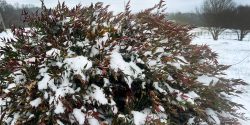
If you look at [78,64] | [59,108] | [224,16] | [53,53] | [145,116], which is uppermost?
[53,53]

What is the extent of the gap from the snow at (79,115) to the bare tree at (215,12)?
3826 centimetres

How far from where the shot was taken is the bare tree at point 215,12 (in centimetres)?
4056

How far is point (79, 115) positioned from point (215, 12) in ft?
138

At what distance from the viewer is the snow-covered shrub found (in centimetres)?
289

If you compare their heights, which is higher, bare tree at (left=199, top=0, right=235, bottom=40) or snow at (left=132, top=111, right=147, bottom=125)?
snow at (left=132, top=111, right=147, bottom=125)

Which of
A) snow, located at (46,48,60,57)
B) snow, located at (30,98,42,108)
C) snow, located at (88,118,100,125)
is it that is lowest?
snow, located at (88,118,100,125)

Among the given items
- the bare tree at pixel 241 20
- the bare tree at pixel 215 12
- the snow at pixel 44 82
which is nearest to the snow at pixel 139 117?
the snow at pixel 44 82

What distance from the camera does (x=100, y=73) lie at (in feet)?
9.85

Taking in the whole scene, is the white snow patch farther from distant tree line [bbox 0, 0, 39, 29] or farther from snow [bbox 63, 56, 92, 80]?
distant tree line [bbox 0, 0, 39, 29]

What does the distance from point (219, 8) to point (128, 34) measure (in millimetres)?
41845

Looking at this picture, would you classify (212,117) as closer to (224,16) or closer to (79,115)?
(79,115)

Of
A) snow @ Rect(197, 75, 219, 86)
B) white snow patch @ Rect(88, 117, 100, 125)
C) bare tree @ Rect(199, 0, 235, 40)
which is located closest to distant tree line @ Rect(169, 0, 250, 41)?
bare tree @ Rect(199, 0, 235, 40)

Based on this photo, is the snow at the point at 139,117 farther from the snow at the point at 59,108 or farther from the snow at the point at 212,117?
the snow at the point at 212,117

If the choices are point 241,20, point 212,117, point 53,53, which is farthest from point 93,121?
point 241,20
